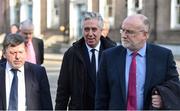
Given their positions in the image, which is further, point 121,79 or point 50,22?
point 50,22

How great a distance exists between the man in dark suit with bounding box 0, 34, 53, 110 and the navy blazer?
0.59m

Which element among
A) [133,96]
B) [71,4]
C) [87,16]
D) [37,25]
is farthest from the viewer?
[37,25]

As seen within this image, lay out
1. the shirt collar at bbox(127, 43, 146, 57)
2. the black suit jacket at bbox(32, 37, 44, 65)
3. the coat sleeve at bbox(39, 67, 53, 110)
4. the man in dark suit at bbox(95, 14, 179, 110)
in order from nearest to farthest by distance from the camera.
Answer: the man in dark suit at bbox(95, 14, 179, 110) → the shirt collar at bbox(127, 43, 146, 57) → the coat sleeve at bbox(39, 67, 53, 110) → the black suit jacket at bbox(32, 37, 44, 65)

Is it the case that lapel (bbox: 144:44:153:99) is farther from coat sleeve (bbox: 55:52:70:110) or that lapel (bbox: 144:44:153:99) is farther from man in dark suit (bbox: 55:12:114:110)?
coat sleeve (bbox: 55:52:70:110)

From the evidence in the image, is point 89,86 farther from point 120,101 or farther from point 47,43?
point 47,43

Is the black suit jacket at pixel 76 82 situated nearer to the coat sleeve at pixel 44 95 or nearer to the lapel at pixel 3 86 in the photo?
the coat sleeve at pixel 44 95

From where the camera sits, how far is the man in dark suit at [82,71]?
6098 mm

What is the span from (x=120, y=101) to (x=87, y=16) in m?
1.61

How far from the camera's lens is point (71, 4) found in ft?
114

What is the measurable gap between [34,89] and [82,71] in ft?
3.77

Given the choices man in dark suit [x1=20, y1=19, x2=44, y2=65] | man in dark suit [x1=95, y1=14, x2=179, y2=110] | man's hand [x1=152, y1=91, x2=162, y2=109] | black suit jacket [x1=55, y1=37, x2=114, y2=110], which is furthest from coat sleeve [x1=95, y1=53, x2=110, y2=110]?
man in dark suit [x1=20, y1=19, x2=44, y2=65]

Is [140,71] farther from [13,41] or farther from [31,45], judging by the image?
[31,45]

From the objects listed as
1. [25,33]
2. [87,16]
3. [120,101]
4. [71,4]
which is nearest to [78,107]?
[87,16]

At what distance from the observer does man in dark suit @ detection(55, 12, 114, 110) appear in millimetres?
6098
